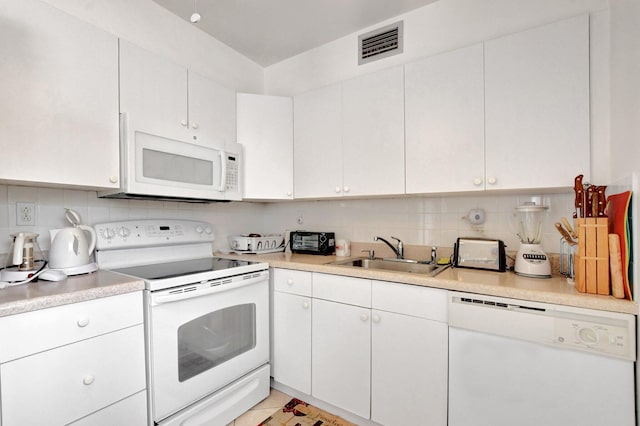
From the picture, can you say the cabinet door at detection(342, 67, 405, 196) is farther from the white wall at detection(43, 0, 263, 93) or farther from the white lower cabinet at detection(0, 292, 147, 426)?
the white lower cabinet at detection(0, 292, 147, 426)

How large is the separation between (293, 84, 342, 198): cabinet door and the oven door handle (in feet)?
2.39

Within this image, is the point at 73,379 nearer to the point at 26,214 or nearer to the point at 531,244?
the point at 26,214

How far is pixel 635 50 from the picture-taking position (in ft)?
3.86

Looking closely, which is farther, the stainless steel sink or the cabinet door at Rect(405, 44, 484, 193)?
the stainless steel sink

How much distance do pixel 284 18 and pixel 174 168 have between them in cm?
130

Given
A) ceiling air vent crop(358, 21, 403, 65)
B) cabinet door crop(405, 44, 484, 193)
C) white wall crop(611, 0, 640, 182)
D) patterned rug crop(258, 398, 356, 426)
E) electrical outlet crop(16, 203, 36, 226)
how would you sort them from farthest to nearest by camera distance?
ceiling air vent crop(358, 21, 403, 65)
patterned rug crop(258, 398, 356, 426)
cabinet door crop(405, 44, 484, 193)
electrical outlet crop(16, 203, 36, 226)
white wall crop(611, 0, 640, 182)

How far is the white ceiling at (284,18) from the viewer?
1.98 meters

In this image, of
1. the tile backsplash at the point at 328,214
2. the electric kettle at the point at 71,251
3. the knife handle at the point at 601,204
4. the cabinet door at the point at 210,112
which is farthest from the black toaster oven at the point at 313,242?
the knife handle at the point at 601,204

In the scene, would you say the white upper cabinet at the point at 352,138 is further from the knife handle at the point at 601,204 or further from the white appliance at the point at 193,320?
the knife handle at the point at 601,204

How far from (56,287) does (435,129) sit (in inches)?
79.4

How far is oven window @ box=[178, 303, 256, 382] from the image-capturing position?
1.58m

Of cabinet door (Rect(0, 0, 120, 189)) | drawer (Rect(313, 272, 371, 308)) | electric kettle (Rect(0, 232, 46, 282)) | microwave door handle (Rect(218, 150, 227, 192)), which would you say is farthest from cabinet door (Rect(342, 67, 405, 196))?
electric kettle (Rect(0, 232, 46, 282))

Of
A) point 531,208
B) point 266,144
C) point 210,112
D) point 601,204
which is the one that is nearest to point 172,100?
point 210,112

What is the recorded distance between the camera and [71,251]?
1510 millimetres
